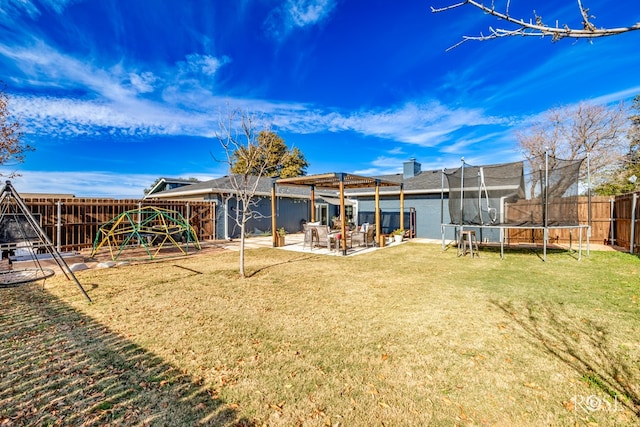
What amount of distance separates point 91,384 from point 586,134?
3192 centimetres

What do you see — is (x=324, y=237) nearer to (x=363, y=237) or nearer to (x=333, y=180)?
(x=363, y=237)

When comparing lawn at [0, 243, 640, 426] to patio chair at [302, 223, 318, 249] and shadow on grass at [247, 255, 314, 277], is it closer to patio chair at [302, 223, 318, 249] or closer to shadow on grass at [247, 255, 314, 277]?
shadow on grass at [247, 255, 314, 277]

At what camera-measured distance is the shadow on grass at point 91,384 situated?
239 cm

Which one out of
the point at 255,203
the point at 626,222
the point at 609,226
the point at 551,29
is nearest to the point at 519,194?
the point at 626,222

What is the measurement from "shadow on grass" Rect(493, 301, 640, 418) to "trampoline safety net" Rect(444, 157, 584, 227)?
236 inches

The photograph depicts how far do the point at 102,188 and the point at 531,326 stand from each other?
34.3 metres

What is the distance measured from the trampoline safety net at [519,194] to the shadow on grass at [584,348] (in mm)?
6003

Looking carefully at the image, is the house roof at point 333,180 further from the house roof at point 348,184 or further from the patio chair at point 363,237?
the patio chair at point 363,237

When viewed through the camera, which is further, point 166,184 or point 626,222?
point 166,184

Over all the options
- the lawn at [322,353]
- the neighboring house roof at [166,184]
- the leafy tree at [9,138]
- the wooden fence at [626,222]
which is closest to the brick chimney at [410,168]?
the wooden fence at [626,222]

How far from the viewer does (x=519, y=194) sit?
12.1 meters

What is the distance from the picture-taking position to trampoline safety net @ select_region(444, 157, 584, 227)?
9547 millimetres

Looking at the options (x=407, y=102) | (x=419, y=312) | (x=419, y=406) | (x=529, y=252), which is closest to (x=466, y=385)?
(x=419, y=406)

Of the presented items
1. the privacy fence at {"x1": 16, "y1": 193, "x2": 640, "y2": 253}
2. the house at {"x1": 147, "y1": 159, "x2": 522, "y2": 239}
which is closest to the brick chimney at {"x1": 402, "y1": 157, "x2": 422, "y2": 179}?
the house at {"x1": 147, "y1": 159, "x2": 522, "y2": 239}
